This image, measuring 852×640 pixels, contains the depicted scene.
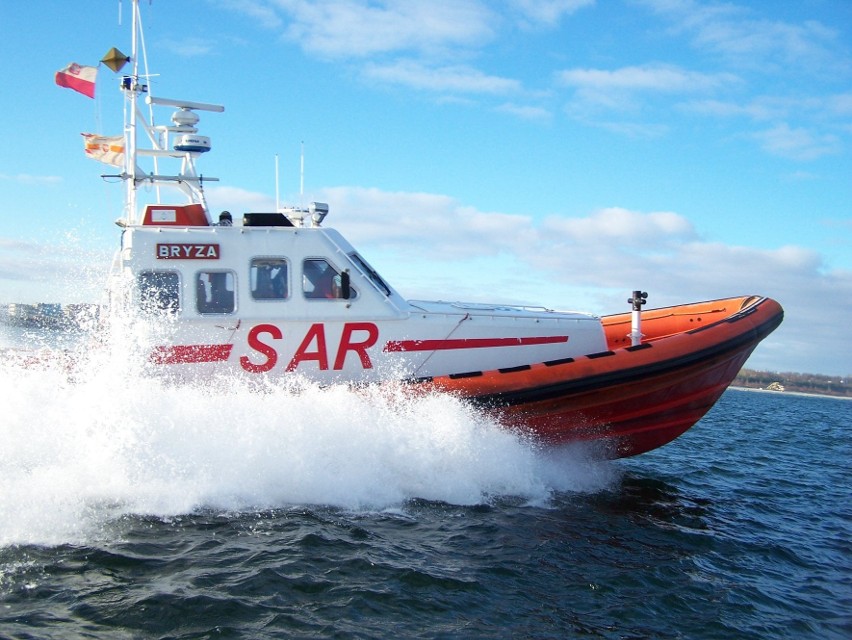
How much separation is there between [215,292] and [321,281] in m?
0.97

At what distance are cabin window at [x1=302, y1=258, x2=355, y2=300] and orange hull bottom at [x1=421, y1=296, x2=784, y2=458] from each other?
4.06 feet

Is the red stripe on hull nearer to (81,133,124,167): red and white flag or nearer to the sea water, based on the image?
the sea water

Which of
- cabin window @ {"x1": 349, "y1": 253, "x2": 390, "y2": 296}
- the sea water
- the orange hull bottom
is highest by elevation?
cabin window @ {"x1": 349, "y1": 253, "x2": 390, "y2": 296}

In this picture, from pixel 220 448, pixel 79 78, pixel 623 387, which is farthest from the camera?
pixel 79 78

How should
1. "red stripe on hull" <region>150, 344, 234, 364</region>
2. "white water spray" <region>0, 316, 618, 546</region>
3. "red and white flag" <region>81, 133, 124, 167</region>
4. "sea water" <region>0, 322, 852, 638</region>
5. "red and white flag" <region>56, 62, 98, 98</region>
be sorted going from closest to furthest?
"sea water" <region>0, 322, 852, 638</region>, "white water spray" <region>0, 316, 618, 546</region>, "red stripe on hull" <region>150, 344, 234, 364</region>, "red and white flag" <region>56, 62, 98, 98</region>, "red and white flag" <region>81, 133, 124, 167</region>

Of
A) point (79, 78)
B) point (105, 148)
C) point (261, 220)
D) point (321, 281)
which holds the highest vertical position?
point (79, 78)

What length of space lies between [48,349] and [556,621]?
17.6 ft

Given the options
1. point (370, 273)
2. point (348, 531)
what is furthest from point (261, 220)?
point (348, 531)

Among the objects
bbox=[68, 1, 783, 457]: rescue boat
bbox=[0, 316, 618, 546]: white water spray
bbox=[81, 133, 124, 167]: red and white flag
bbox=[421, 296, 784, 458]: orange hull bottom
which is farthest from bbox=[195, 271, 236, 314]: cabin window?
bbox=[81, 133, 124, 167]: red and white flag

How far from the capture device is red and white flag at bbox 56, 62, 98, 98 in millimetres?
7320

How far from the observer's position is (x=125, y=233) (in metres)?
6.57

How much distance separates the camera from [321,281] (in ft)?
22.0

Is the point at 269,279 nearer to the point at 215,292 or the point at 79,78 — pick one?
the point at 215,292

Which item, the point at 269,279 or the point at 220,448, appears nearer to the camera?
the point at 220,448
